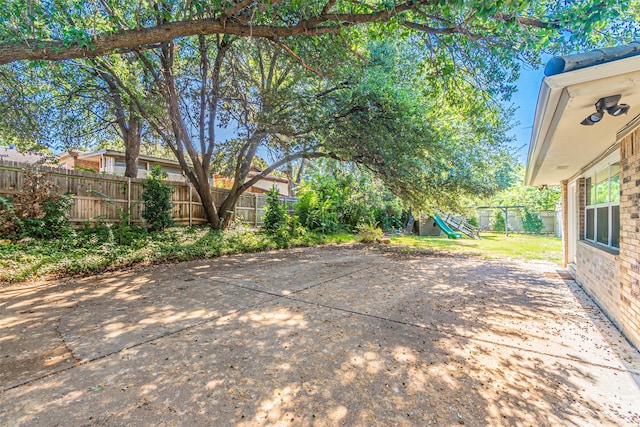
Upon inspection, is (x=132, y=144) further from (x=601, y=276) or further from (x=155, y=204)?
(x=601, y=276)

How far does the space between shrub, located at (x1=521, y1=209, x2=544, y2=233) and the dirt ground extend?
16.1m

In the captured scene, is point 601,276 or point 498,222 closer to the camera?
point 601,276

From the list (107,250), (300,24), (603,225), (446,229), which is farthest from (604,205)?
(446,229)

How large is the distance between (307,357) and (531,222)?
2070 centimetres

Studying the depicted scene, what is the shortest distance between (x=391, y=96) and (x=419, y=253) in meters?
5.16

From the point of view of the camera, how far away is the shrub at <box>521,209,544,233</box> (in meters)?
18.4

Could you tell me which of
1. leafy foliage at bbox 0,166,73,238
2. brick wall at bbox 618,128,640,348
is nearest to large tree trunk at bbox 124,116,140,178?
leafy foliage at bbox 0,166,73,238

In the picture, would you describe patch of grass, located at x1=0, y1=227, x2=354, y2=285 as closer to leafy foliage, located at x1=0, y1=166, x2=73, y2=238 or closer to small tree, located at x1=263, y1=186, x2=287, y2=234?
leafy foliage, located at x1=0, y1=166, x2=73, y2=238

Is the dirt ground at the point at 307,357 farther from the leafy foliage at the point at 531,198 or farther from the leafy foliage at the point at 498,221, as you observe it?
the leafy foliage at the point at 498,221

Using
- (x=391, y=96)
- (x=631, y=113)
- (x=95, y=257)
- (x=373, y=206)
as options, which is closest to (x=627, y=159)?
(x=631, y=113)

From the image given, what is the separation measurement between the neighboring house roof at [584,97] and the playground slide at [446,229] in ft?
39.6

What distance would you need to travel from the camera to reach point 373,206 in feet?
50.6

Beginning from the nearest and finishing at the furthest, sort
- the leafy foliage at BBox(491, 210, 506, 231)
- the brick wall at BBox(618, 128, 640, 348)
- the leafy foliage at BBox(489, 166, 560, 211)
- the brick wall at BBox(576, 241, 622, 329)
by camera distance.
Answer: the brick wall at BBox(618, 128, 640, 348) → the brick wall at BBox(576, 241, 622, 329) → the leafy foliage at BBox(489, 166, 560, 211) → the leafy foliage at BBox(491, 210, 506, 231)

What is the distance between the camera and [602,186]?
4.83 meters
